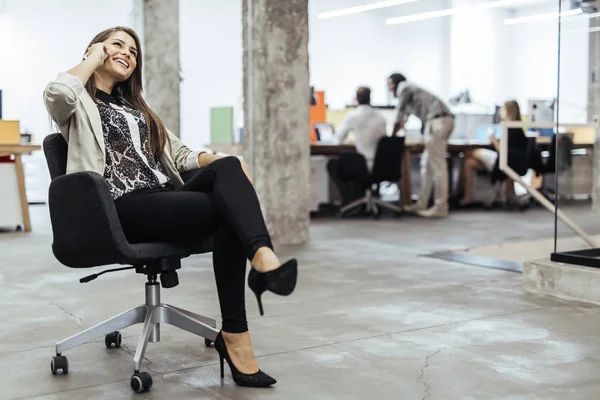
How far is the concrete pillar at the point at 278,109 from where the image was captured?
5.08m

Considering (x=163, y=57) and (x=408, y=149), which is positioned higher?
(x=163, y=57)

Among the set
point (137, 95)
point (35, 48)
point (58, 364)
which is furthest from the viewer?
point (35, 48)

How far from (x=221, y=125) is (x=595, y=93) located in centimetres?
436

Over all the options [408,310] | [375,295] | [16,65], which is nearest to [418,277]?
[375,295]

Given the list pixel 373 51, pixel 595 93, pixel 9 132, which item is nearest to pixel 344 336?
pixel 595 93

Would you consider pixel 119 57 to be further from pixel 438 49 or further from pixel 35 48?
pixel 438 49

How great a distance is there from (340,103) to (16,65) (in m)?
4.83

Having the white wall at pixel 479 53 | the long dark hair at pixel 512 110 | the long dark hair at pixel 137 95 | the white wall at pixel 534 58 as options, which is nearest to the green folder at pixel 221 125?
the long dark hair at pixel 512 110

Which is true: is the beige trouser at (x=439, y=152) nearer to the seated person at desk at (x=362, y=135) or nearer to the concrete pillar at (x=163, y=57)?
the seated person at desk at (x=362, y=135)

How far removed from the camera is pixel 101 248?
211 centimetres

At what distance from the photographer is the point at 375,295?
3.46m

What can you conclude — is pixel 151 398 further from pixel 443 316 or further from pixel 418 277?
pixel 418 277

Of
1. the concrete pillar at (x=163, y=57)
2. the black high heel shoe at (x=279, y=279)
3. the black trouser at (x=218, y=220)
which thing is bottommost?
the black high heel shoe at (x=279, y=279)

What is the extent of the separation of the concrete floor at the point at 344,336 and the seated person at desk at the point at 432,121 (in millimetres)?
2882
